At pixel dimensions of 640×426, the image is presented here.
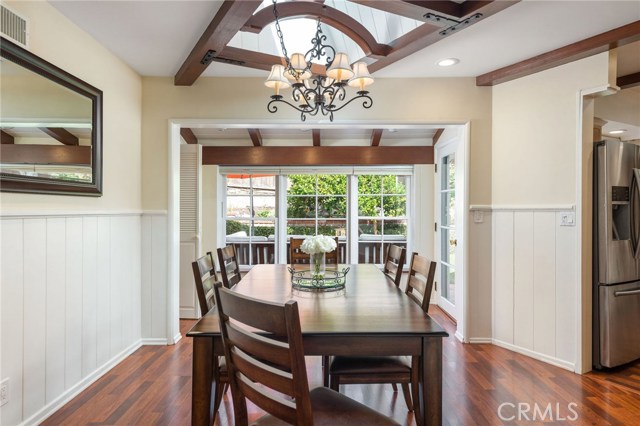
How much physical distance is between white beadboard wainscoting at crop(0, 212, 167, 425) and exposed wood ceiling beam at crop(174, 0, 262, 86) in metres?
1.32

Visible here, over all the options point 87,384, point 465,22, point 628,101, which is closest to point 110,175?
point 87,384

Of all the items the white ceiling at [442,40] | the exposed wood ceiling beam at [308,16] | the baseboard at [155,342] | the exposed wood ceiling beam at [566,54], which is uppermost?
the exposed wood ceiling beam at [308,16]

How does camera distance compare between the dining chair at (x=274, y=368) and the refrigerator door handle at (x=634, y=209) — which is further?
the refrigerator door handle at (x=634, y=209)

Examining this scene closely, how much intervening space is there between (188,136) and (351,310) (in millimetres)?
3555

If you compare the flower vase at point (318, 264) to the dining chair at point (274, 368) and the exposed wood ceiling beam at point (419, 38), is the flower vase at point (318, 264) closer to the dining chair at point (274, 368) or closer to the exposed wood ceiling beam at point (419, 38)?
the dining chair at point (274, 368)

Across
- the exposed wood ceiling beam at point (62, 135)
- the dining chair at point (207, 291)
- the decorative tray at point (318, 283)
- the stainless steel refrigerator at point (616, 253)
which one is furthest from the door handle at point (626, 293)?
the exposed wood ceiling beam at point (62, 135)

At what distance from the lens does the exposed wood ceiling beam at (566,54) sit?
7.67ft

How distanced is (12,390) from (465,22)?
10.8 feet

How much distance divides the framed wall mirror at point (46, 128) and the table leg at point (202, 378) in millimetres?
1322

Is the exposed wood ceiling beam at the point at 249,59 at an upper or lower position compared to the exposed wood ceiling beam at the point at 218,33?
upper

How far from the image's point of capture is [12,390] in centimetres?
183

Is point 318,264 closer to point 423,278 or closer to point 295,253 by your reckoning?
point 423,278

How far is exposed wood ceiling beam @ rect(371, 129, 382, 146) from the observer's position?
14.1 feet

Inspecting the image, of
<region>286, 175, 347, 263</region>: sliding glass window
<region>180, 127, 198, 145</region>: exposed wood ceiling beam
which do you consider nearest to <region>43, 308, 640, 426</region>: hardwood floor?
<region>286, 175, 347, 263</region>: sliding glass window
